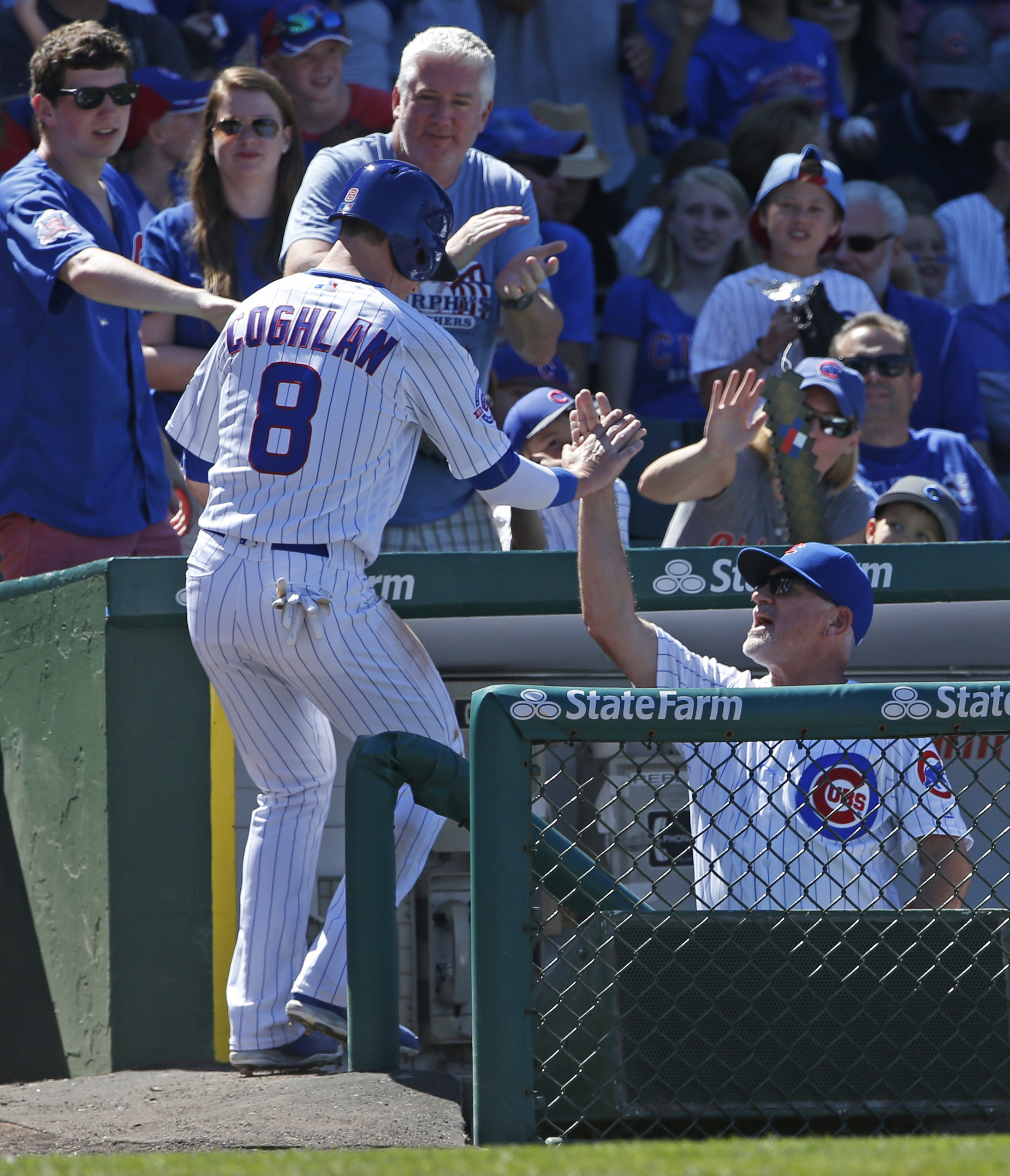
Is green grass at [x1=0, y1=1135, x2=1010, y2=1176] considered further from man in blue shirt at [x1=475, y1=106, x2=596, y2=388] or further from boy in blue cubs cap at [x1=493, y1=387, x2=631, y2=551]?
man in blue shirt at [x1=475, y1=106, x2=596, y2=388]

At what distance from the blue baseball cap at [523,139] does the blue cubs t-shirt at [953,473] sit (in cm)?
203

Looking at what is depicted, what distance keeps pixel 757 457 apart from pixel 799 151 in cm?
266

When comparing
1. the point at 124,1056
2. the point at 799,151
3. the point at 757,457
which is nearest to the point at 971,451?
the point at 757,457

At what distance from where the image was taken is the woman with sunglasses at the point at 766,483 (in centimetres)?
465

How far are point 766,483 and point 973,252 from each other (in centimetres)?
345

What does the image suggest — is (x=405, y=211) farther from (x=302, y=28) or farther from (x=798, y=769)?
(x=302, y=28)

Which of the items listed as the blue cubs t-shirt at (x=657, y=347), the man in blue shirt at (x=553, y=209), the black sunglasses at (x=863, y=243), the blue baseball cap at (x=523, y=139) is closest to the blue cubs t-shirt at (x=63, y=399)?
the man in blue shirt at (x=553, y=209)

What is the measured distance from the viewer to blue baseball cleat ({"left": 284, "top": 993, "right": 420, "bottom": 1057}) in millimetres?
3207

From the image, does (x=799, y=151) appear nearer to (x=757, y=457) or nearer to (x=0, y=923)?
(x=757, y=457)

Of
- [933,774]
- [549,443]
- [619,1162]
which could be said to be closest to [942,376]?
[549,443]

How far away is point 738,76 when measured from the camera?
302 inches

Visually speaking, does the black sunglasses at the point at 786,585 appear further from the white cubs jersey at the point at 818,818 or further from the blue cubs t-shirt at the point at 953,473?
the blue cubs t-shirt at the point at 953,473

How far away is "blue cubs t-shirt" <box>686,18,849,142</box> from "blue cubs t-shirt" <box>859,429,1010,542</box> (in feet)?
8.92

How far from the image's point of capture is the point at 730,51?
7.67m
